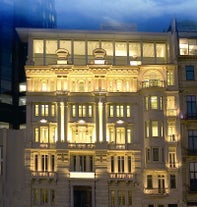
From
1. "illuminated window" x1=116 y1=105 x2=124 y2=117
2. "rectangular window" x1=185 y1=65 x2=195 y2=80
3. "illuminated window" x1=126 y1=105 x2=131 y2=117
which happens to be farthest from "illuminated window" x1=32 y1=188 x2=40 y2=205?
"rectangular window" x1=185 y1=65 x2=195 y2=80

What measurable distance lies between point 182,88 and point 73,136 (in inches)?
605

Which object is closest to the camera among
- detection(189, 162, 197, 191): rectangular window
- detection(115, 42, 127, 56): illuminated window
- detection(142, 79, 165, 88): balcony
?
detection(189, 162, 197, 191): rectangular window

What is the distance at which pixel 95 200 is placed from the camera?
61.8 m

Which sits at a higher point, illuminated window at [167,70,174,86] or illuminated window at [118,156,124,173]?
illuminated window at [167,70,174,86]

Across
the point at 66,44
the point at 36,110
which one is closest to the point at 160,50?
the point at 66,44

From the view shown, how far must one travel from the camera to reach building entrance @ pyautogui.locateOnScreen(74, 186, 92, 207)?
6344 centimetres

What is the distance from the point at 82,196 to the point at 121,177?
576 centimetres

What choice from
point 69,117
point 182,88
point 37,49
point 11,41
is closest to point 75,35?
point 37,49

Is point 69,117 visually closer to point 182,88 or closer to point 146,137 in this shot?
point 146,137

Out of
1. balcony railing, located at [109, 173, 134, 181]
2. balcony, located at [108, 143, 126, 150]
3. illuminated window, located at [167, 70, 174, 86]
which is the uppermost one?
illuminated window, located at [167, 70, 174, 86]

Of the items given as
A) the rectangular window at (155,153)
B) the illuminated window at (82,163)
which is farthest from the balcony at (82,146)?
the rectangular window at (155,153)

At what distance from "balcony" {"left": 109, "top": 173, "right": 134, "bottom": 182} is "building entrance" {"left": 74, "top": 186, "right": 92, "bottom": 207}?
3.36 m

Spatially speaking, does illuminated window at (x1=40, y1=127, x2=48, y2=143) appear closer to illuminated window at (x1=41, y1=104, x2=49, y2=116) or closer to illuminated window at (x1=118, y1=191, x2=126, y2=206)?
illuminated window at (x1=41, y1=104, x2=49, y2=116)

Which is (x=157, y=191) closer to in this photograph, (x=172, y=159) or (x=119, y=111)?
(x=172, y=159)
